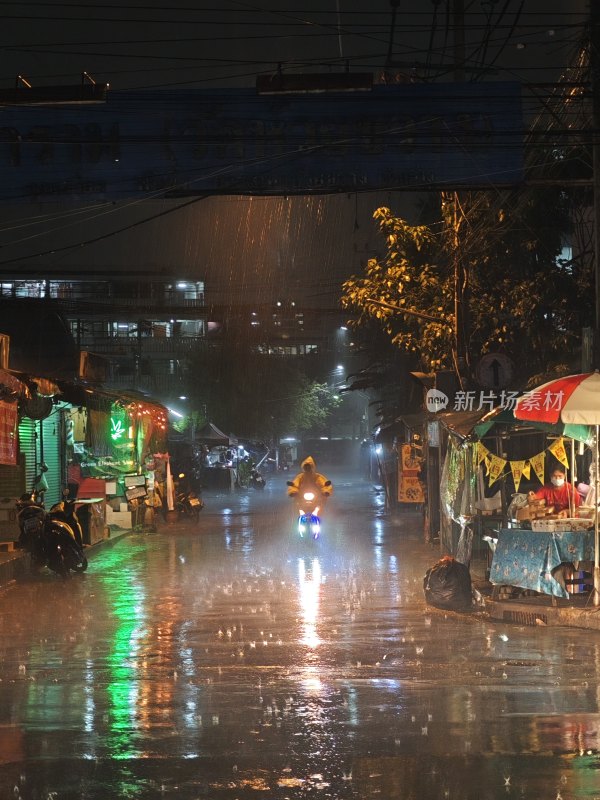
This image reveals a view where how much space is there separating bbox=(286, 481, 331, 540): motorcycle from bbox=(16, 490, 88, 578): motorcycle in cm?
601

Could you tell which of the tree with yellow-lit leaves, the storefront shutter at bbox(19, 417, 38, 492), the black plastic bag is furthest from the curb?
the storefront shutter at bbox(19, 417, 38, 492)

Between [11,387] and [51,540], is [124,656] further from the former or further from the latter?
[11,387]

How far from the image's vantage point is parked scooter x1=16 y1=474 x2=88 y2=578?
673 inches

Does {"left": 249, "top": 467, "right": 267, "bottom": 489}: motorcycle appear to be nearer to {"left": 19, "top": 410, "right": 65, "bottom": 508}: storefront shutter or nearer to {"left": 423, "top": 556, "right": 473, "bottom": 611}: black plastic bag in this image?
{"left": 19, "top": 410, "right": 65, "bottom": 508}: storefront shutter

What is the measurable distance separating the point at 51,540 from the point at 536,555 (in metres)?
8.57

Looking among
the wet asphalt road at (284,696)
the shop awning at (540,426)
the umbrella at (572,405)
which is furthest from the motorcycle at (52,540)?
the umbrella at (572,405)

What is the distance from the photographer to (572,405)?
11.8 metres

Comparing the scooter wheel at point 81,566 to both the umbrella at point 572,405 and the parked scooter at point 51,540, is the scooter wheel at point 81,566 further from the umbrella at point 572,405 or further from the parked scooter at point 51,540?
the umbrella at point 572,405

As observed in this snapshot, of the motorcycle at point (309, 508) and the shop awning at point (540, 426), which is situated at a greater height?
the shop awning at point (540, 426)

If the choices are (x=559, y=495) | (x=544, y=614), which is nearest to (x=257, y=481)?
(x=559, y=495)

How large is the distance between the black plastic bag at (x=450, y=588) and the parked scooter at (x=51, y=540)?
687 centimetres

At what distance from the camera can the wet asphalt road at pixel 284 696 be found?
605 cm

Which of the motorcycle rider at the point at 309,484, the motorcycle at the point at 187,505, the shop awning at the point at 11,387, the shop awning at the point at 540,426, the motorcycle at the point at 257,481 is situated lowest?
the motorcycle at the point at 257,481

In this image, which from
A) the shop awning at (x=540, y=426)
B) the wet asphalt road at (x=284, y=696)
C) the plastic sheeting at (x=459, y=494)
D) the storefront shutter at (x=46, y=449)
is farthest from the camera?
the storefront shutter at (x=46, y=449)
